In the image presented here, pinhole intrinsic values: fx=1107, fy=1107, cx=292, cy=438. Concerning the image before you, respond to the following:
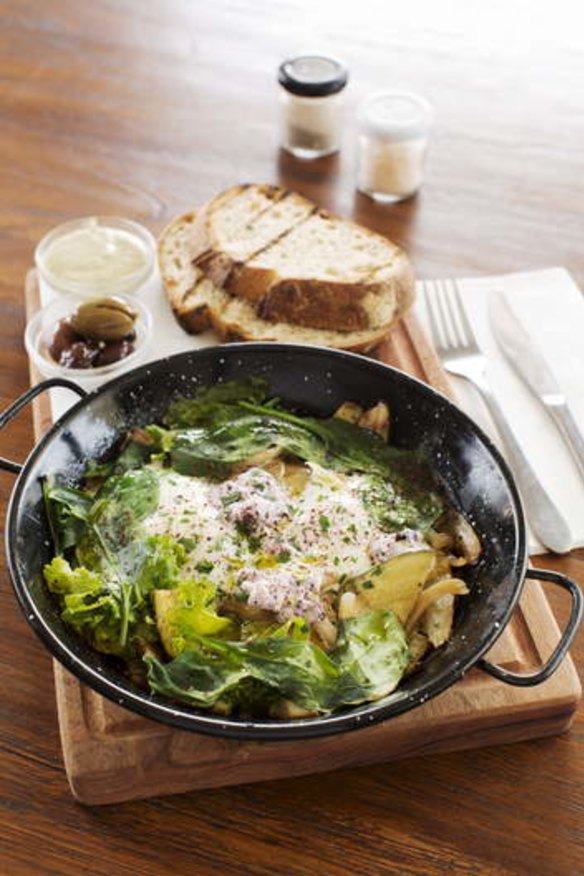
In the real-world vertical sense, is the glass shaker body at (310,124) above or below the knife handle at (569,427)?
above

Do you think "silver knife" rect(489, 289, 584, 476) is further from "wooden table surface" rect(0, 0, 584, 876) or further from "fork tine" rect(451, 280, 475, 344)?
"wooden table surface" rect(0, 0, 584, 876)

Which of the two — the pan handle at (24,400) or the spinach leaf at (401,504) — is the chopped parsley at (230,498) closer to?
the spinach leaf at (401,504)

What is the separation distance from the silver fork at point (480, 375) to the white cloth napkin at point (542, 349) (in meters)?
0.03

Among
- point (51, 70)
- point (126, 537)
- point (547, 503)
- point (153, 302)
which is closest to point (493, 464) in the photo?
point (547, 503)

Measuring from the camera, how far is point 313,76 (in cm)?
316

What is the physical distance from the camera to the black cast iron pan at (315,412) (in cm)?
165

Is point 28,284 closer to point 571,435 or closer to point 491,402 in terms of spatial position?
point 491,402

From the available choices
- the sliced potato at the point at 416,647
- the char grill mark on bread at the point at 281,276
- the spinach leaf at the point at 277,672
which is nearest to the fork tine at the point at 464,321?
the char grill mark on bread at the point at 281,276

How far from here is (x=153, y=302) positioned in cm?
282

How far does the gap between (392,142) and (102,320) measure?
104 centimetres

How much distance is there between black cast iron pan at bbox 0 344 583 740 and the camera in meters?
1.65

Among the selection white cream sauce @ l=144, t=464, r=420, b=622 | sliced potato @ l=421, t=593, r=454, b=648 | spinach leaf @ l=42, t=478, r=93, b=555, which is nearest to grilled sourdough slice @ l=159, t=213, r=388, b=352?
white cream sauce @ l=144, t=464, r=420, b=622

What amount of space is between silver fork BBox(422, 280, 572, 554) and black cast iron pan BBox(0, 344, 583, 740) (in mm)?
248

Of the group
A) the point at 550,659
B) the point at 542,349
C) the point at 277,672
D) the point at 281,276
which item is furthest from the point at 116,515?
the point at 542,349
